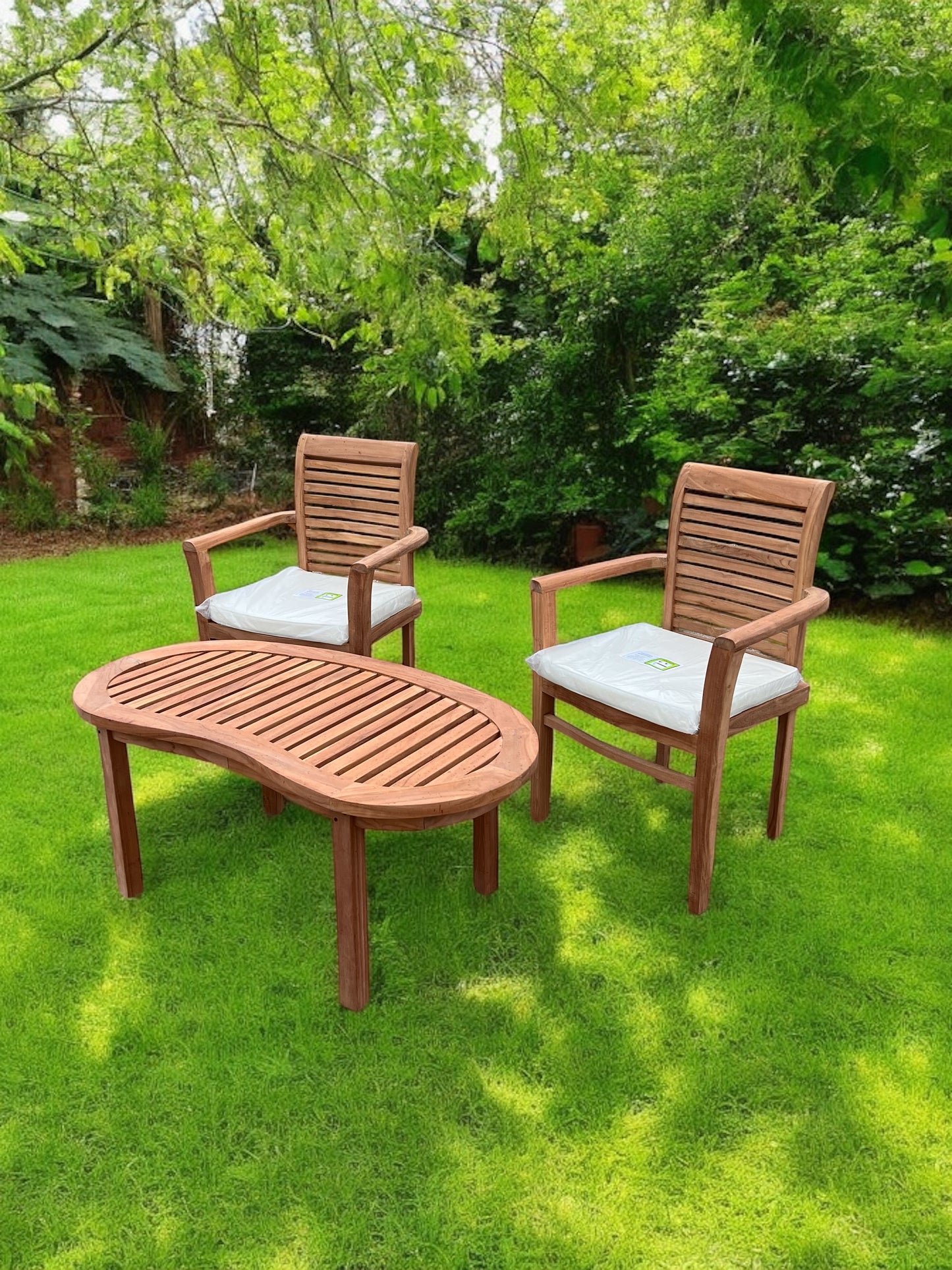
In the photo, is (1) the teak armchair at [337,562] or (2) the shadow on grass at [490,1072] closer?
(2) the shadow on grass at [490,1072]

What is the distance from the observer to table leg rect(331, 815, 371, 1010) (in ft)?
6.08

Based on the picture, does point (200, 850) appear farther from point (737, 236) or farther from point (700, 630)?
point (737, 236)

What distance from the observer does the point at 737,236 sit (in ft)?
17.0

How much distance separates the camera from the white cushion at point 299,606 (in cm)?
292

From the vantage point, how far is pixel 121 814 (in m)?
2.29

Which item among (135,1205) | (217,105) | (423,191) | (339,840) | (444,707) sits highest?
(217,105)

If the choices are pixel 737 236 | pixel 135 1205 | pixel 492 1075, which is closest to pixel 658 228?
pixel 737 236

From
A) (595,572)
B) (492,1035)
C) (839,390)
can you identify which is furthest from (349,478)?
(839,390)

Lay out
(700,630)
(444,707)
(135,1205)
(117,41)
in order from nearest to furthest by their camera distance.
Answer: (135,1205), (444,707), (117,41), (700,630)

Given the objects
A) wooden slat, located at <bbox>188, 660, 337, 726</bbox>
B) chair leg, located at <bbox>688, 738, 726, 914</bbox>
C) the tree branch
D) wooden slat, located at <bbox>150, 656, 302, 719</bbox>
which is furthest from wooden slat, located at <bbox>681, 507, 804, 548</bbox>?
the tree branch

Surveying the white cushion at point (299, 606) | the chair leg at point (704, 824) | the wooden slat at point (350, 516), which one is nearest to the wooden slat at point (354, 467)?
the wooden slat at point (350, 516)

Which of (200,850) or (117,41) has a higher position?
(117,41)

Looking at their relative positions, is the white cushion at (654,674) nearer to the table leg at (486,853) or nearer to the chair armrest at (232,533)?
the table leg at (486,853)

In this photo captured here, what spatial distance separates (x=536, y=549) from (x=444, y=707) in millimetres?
3891
